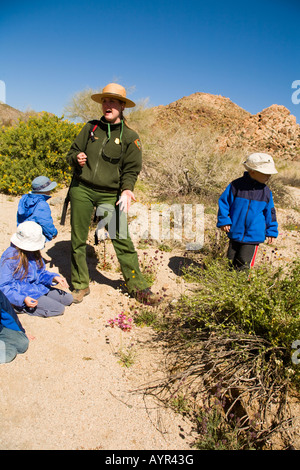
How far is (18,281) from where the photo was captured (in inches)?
111

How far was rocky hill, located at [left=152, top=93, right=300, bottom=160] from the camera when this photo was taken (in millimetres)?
18625

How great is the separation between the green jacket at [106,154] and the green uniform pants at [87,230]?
0.12 m

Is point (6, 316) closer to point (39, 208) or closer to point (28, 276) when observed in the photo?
point (28, 276)

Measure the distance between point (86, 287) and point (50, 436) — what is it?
1584 millimetres

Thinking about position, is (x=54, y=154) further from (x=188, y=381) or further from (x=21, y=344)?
(x=188, y=381)

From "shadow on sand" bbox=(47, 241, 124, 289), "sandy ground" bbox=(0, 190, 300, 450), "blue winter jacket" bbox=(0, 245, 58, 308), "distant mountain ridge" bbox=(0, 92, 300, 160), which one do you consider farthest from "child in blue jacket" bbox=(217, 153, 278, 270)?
"distant mountain ridge" bbox=(0, 92, 300, 160)

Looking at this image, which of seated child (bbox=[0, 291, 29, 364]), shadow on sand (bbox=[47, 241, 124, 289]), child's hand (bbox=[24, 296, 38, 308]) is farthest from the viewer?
shadow on sand (bbox=[47, 241, 124, 289])

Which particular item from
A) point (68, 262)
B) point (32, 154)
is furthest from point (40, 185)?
point (32, 154)

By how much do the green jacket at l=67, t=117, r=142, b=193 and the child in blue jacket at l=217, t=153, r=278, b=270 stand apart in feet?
3.32

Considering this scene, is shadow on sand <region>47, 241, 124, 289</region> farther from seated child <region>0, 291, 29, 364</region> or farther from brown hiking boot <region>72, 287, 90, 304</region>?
seated child <region>0, 291, 29, 364</region>

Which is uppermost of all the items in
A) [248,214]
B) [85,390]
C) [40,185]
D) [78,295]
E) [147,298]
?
[248,214]

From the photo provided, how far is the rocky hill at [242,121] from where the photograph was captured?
18.6 meters

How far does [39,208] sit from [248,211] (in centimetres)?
220

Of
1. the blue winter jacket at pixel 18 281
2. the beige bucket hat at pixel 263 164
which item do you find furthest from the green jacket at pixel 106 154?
the beige bucket hat at pixel 263 164
